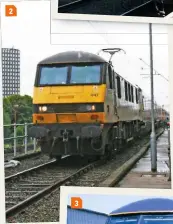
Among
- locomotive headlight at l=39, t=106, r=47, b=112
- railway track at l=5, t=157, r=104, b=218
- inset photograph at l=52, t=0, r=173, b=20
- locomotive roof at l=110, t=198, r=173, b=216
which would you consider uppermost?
inset photograph at l=52, t=0, r=173, b=20

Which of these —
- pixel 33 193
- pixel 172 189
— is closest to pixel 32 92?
pixel 33 193

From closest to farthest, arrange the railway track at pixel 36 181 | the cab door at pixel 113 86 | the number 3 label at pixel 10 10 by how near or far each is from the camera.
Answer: the number 3 label at pixel 10 10 < the railway track at pixel 36 181 < the cab door at pixel 113 86

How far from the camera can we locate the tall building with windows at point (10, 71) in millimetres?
3826

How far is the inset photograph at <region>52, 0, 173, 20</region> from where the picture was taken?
3695 mm

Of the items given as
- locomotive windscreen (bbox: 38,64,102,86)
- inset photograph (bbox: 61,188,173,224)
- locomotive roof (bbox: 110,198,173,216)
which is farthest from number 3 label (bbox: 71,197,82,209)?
locomotive windscreen (bbox: 38,64,102,86)

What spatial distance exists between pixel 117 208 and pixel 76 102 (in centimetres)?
68

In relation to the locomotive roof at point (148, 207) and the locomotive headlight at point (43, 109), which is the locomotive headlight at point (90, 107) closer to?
the locomotive headlight at point (43, 109)

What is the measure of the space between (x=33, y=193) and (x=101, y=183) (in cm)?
41

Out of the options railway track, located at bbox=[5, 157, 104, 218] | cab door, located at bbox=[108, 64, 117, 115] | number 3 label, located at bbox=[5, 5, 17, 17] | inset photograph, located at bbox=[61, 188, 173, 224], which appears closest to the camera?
inset photograph, located at bbox=[61, 188, 173, 224]

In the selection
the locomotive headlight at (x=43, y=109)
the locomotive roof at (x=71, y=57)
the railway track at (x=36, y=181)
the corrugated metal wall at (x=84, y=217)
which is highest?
the locomotive roof at (x=71, y=57)

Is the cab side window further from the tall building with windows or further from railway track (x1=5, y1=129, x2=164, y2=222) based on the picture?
the tall building with windows

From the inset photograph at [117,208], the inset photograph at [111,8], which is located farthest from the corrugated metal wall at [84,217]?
the inset photograph at [111,8]

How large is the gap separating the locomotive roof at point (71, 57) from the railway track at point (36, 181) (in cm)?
61

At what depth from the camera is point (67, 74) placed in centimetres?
392
